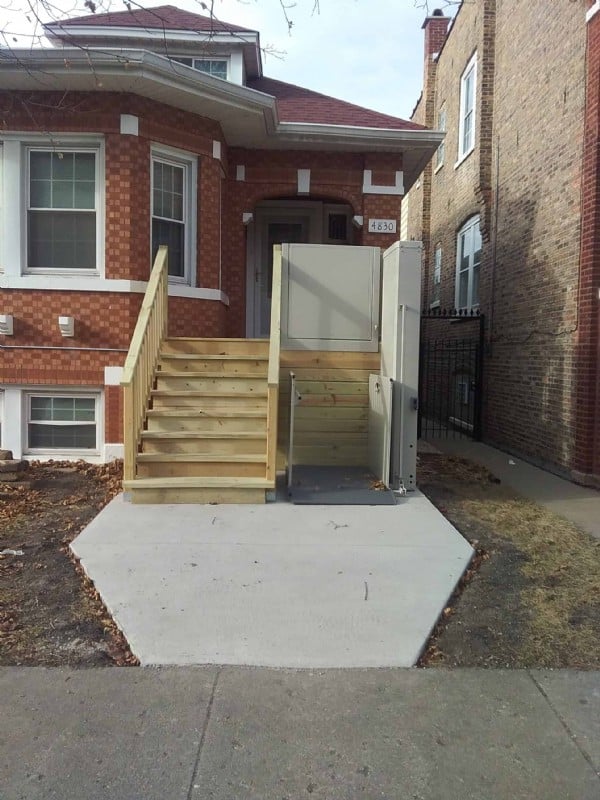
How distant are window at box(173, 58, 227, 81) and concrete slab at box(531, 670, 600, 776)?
33.7ft

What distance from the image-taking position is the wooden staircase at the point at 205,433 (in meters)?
6.16

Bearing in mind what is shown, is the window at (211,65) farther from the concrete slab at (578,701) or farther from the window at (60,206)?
the concrete slab at (578,701)

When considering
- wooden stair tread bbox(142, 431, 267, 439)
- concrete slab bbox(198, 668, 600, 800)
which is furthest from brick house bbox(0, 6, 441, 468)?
concrete slab bbox(198, 668, 600, 800)

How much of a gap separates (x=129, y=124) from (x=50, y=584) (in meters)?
5.70

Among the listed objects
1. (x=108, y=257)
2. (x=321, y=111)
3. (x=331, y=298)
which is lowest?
(x=331, y=298)

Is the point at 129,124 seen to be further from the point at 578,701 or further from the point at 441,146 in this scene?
the point at 441,146

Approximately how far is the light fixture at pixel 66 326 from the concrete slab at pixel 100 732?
206 inches

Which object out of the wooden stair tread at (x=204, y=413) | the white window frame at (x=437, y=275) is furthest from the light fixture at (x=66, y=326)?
the white window frame at (x=437, y=275)

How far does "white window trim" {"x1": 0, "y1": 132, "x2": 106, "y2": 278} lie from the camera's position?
307 inches

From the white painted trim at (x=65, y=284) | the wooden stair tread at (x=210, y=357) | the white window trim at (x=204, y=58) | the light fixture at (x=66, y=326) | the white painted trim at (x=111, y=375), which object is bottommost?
the white painted trim at (x=111, y=375)

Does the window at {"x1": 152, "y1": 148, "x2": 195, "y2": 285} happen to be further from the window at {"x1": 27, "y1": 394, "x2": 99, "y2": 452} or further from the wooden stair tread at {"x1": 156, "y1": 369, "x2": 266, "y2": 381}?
the window at {"x1": 27, "y1": 394, "x2": 99, "y2": 452}

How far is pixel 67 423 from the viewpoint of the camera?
8039 mm

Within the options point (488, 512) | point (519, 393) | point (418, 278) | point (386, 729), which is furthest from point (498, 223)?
point (386, 729)

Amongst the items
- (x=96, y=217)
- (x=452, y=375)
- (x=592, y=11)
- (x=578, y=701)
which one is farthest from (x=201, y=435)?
(x=452, y=375)
